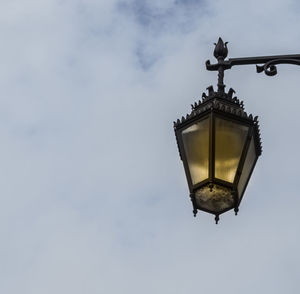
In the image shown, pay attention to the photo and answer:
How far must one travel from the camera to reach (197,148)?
8234 mm

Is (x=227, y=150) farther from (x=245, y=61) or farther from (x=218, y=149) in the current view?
(x=245, y=61)

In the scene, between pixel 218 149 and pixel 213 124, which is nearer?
pixel 218 149

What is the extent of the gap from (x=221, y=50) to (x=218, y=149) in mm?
1228

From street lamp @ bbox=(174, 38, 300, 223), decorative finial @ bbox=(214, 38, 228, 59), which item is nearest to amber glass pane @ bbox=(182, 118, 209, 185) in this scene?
street lamp @ bbox=(174, 38, 300, 223)

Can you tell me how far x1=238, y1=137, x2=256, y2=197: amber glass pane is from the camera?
8.25 m

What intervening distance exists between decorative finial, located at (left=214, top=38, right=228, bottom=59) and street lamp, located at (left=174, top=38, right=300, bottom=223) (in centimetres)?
45

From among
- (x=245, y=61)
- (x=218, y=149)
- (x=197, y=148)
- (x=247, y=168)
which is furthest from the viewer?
(x=245, y=61)

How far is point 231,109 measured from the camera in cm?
842

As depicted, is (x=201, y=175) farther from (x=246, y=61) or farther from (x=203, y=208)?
(x=246, y=61)

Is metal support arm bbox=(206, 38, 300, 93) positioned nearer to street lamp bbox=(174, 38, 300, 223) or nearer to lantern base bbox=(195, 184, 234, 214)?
street lamp bbox=(174, 38, 300, 223)

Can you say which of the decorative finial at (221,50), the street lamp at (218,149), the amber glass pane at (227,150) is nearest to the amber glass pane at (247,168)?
the street lamp at (218,149)

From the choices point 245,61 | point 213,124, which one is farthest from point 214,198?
point 245,61

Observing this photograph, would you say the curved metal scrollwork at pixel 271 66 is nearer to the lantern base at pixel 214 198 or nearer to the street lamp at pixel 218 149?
the street lamp at pixel 218 149

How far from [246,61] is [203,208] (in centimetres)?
128
